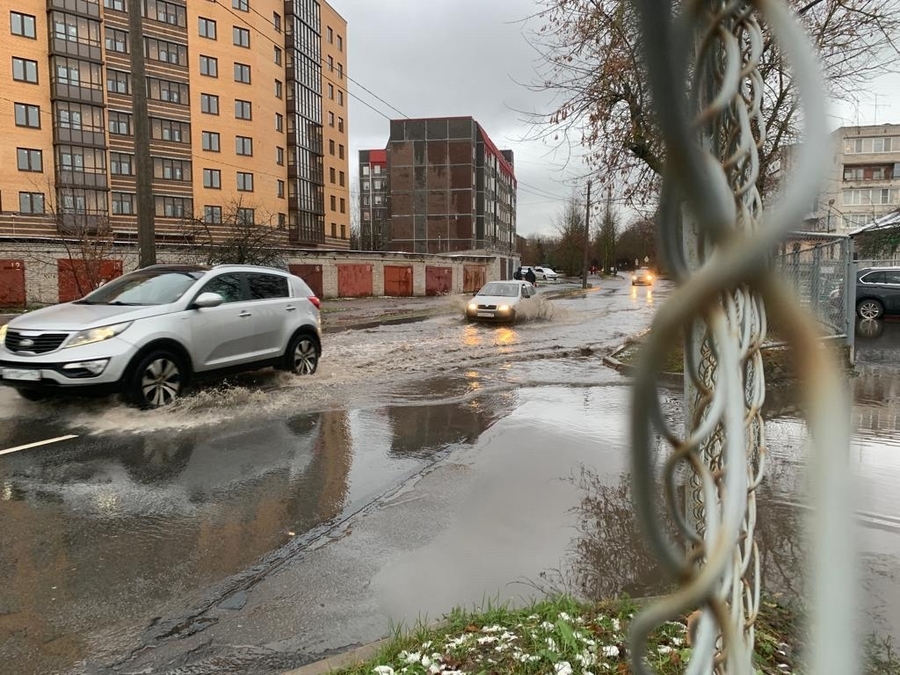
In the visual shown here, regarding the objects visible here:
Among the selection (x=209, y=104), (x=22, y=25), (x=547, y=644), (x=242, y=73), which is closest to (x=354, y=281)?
(x=209, y=104)

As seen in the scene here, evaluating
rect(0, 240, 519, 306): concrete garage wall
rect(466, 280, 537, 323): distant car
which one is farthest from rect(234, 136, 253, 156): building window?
rect(466, 280, 537, 323): distant car

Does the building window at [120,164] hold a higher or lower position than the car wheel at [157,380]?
higher

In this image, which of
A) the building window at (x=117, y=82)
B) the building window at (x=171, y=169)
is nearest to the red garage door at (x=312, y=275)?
the building window at (x=171, y=169)

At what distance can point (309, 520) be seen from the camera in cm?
490

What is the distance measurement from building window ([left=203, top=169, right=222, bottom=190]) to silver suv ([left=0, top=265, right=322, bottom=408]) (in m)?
47.1

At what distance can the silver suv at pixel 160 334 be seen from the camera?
7.37 m

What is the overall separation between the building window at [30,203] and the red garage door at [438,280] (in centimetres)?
2701

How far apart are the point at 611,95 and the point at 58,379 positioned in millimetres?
8104

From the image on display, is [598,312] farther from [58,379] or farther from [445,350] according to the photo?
[58,379]

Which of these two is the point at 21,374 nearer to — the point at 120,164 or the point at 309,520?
the point at 309,520

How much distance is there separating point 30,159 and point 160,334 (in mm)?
46031

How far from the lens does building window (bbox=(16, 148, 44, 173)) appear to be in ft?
143

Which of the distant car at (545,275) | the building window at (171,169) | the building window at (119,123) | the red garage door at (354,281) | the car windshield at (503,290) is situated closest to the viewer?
the car windshield at (503,290)

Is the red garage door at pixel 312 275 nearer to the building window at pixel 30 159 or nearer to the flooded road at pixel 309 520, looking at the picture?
the building window at pixel 30 159
